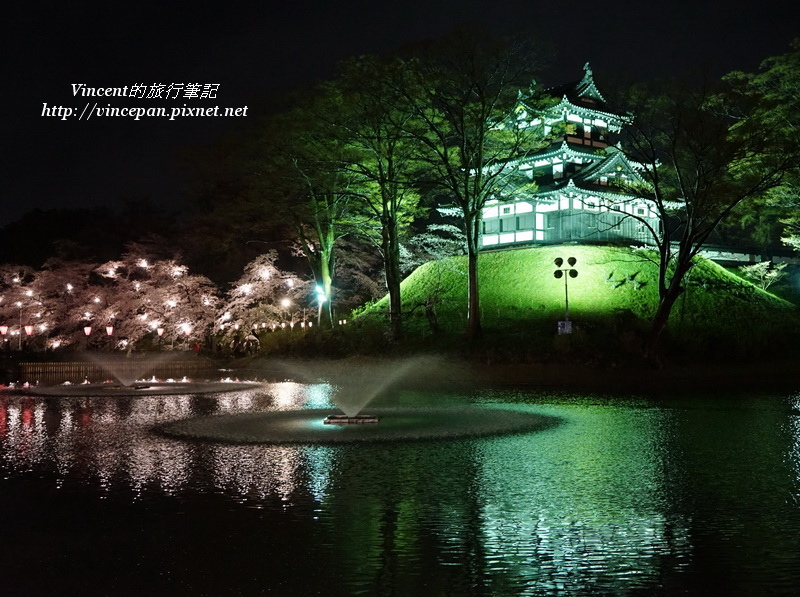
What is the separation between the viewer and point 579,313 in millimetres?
46750

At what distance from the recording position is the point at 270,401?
91.5 feet

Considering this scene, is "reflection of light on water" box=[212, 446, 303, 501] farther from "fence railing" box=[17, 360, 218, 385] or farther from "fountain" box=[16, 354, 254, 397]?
"fence railing" box=[17, 360, 218, 385]

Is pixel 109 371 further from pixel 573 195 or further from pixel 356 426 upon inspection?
pixel 356 426

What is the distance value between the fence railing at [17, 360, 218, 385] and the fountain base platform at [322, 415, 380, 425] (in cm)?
2489

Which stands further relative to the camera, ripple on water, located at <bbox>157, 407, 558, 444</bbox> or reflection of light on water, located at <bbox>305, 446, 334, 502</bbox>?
ripple on water, located at <bbox>157, 407, 558, 444</bbox>

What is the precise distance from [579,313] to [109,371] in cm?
2910

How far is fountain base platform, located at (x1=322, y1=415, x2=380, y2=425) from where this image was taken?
20016mm

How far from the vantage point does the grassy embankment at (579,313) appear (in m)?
39.2

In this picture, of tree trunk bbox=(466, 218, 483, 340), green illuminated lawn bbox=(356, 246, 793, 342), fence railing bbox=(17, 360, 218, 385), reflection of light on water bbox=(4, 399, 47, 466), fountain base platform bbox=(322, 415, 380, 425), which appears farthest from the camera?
green illuminated lawn bbox=(356, 246, 793, 342)

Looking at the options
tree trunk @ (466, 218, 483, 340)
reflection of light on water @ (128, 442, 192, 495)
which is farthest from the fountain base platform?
tree trunk @ (466, 218, 483, 340)

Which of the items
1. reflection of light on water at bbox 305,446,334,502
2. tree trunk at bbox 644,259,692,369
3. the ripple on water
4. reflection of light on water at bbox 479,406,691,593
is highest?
tree trunk at bbox 644,259,692,369

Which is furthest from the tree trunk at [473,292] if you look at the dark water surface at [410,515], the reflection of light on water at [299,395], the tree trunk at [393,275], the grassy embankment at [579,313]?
the dark water surface at [410,515]

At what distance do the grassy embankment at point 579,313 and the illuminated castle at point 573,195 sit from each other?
2.02 meters

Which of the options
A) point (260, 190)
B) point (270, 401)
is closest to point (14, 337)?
point (260, 190)
